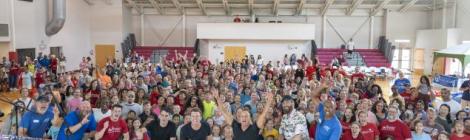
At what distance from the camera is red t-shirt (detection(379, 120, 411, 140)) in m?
5.13

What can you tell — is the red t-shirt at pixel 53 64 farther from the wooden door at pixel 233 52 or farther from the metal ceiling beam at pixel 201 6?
the wooden door at pixel 233 52

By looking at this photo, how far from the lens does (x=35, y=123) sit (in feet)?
16.4

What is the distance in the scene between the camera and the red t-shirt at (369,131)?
197 inches

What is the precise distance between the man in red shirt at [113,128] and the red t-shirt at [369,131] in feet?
10.0

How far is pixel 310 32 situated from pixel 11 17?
14.9 meters

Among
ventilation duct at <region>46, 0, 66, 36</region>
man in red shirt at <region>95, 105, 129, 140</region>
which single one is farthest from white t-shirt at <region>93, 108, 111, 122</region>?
ventilation duct at <region>46, 0, 66, 36</region>

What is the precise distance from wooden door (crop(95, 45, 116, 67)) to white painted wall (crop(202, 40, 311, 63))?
585cm

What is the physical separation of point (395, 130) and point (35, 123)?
476cm

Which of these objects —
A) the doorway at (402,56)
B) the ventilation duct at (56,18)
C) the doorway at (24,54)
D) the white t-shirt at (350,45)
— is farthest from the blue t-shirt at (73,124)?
the doorway at (402,56)

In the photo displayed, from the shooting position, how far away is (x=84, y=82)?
838 cm

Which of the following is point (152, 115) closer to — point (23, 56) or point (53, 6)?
point (23, 56)

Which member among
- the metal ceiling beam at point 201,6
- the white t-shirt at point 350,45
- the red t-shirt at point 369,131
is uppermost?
the metal ceiling beam at point 201,6

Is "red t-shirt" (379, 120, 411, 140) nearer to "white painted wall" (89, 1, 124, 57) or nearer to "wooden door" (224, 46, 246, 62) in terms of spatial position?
"wooden door" (224, 46, 246, 62)

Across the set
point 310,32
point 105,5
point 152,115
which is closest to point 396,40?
point 310,32
